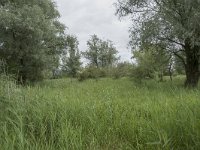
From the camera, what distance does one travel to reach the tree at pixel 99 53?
69.4m

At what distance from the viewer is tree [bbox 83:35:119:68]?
69.4 metres

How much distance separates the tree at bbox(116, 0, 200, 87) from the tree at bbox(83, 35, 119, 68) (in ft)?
166

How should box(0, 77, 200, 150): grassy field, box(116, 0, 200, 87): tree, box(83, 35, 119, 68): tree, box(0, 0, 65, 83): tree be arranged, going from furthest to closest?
box(83, 35, 119, 68): tree
box(0, 0, 65, 83): tree
box(116, 0, 200, 87): tree
box(0, 77, 200, 150): grassy field

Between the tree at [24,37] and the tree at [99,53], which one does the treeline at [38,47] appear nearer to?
the tree at [24,37]

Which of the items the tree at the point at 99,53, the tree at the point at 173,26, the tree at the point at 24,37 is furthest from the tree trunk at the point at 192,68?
the tree at the point at 99,53

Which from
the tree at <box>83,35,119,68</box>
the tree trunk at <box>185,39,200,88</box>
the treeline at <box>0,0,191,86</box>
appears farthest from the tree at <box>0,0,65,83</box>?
the tree at <box>83,35,119,68</box>

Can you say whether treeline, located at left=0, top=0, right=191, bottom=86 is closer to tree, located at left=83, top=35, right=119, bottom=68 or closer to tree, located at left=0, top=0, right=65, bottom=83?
tree, located at left=0, top=0, right=65, bottom=83

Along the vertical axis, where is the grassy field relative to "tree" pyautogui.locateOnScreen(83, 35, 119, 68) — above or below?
below

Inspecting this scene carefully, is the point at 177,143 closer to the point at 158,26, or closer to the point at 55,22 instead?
the point at 158,26

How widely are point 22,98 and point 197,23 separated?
1144 centimetres

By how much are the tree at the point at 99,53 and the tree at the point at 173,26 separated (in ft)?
166

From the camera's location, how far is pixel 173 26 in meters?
15.3

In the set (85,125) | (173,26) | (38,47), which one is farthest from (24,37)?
(85,125)

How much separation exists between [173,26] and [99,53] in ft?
179
